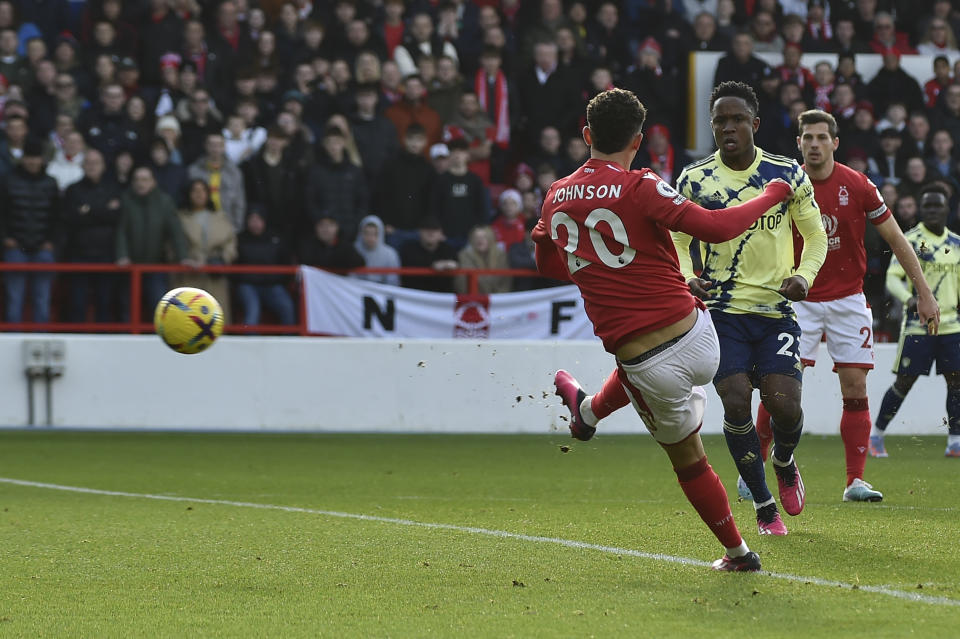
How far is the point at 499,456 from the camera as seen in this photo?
495 inches

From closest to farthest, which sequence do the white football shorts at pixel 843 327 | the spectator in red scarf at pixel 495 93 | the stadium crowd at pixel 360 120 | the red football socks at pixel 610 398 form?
the red football socks at pixel 610 398 → the white football shorts at pixel 843 327 → the stadium crowd at pixel 360 120 → the spectator in red scarf at pixel 495 93

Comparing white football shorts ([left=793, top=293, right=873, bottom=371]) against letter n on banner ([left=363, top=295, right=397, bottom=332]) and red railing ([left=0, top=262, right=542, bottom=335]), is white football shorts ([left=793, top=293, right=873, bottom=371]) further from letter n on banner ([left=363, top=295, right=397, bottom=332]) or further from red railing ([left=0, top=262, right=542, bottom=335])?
letter n on banner ([left=363, top=295, right=397, bottom=332])

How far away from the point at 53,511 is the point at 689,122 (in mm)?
12002

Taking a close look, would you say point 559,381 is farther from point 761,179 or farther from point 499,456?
point 499,456

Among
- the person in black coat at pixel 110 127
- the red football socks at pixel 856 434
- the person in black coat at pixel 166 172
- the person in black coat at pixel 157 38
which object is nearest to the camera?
the red football socks at pixel 856 434

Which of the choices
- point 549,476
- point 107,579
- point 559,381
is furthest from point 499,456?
point 107,579

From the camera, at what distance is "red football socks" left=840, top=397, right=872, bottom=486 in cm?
882

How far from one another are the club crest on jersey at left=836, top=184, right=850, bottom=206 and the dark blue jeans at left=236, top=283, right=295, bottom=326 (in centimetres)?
781

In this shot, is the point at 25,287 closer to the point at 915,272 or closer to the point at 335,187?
the point at 335,187

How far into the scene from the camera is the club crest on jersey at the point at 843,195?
28.4 feet

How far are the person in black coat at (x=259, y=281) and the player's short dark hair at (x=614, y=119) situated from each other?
9755 millimetres

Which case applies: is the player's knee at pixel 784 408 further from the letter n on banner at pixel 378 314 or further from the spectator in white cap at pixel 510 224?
the spectator in white cap at pixel 510 224

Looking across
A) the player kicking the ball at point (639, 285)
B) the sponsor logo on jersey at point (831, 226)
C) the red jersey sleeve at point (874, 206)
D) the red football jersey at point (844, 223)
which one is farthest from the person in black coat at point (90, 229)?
the player kicking the ball at point (639, 285)

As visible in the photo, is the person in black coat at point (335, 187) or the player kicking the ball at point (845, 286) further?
the person in black coat at point (335, 187)
